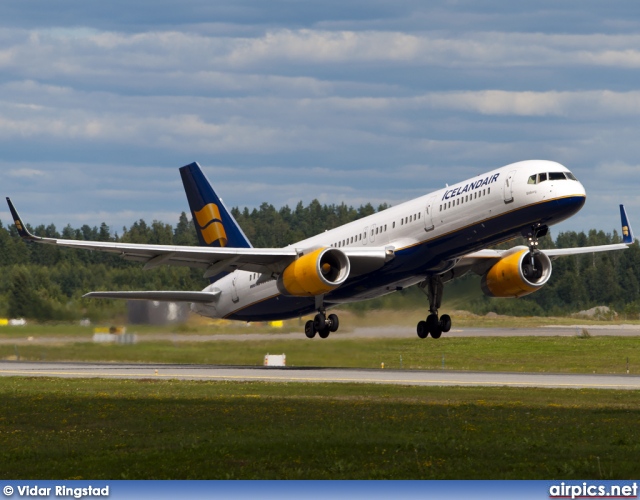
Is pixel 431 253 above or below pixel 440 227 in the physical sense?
below

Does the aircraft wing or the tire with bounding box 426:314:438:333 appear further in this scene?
the tire with bounding box 426:314:438:333

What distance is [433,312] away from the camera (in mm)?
53375

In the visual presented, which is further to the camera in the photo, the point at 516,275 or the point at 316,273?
the point at 516,275

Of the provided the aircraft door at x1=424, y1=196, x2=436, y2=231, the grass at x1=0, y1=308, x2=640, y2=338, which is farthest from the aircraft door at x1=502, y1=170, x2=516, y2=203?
the grass at x1=0, y1=308, x2=640, y2=338

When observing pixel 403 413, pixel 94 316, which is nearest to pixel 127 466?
pixel 403 413

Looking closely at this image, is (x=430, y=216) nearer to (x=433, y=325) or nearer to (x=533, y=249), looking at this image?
(x=533, y=249)

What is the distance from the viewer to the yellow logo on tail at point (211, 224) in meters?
62.8

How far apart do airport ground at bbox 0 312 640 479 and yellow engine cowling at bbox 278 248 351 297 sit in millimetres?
5361

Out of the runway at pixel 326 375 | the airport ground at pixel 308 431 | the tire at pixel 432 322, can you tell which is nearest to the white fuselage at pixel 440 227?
the tire at pixel 432 322

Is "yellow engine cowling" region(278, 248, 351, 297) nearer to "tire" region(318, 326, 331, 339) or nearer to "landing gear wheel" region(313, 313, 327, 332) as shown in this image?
"landing gear wheel" region(313, 313, 327, 332)

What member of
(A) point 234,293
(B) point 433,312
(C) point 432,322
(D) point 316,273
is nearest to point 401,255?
(D) point 316,273

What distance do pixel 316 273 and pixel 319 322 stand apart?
233 inches

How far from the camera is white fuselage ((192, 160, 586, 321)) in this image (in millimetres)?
43562

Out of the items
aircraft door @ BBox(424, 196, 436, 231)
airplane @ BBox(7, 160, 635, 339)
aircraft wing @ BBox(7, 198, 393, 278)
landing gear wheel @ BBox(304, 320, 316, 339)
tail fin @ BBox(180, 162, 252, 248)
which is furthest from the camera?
tail fin @ BBox(180, 162, 252, 248)
